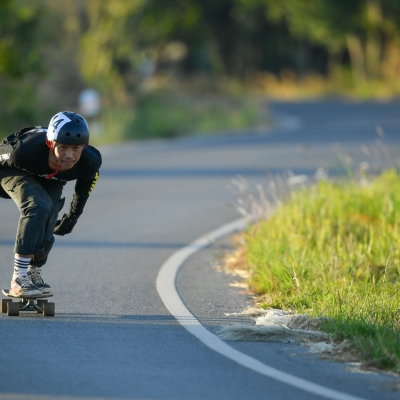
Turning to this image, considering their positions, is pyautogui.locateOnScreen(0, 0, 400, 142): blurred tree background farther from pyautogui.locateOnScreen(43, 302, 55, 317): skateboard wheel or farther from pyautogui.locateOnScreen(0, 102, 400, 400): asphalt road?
pyautogui.locateOnScreen(43, 302, 55, 317): skateboard wheel

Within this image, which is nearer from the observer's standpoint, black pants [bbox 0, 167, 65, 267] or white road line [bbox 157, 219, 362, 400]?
white road line [bbox 157, 219, 362, 400]

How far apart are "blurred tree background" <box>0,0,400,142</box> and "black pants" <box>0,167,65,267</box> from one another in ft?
53.1

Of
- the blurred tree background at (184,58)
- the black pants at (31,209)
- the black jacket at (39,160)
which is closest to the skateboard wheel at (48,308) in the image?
the black pants at (31,209)

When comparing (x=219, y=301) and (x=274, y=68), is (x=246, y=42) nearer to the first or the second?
(x=274, y=68)

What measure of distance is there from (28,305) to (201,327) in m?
1.35

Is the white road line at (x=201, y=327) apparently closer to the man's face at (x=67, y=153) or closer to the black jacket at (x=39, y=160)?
the black jacket at (x=39, y=160)

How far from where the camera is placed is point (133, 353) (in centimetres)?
627

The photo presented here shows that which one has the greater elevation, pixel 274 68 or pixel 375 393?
pixel 274 68

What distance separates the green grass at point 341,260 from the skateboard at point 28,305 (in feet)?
5.48

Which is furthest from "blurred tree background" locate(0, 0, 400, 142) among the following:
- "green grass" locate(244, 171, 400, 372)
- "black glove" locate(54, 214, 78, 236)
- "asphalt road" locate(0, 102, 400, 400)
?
"black glove" locate(54, 214, 78, 236)

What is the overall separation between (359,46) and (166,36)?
11158 millimetres

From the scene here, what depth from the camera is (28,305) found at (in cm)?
748

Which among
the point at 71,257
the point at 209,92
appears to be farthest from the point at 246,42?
the point at 71,257

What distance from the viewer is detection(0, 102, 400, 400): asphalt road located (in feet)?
18.2
